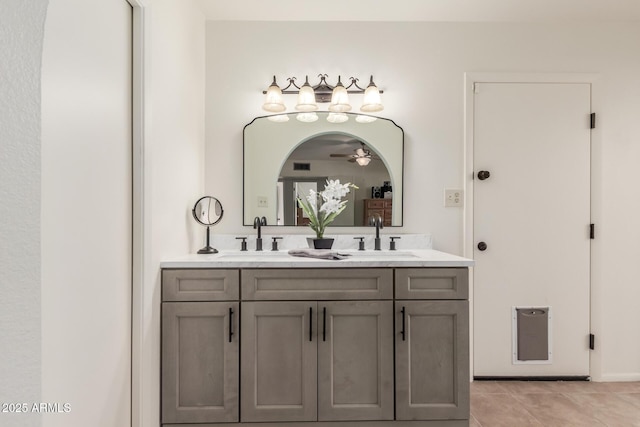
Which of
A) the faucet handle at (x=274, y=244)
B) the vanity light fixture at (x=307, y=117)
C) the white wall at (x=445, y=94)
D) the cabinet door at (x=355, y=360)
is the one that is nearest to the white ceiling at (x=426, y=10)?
the white wall at (x=445, y=94)

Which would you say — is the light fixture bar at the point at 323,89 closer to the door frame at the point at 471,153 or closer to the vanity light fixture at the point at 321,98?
the vanity light fixture at the point at 321,98

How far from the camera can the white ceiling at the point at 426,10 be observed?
2.28 metres

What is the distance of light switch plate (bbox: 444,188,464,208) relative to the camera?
8.11 feet

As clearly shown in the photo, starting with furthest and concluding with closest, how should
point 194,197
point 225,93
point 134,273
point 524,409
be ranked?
1. point 225,93
2. point 194,197
3. point 524,409
4. point 134,273

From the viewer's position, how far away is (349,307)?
1.79m

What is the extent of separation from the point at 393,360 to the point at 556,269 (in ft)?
4.71

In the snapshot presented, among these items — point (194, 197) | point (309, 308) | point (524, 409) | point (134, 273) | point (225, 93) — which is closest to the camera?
point (134, 273)

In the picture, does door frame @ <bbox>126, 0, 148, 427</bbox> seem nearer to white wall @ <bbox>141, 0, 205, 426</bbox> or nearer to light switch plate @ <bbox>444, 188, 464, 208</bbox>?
white wall @ <bbox>141, 0, 205, 426</bbox>

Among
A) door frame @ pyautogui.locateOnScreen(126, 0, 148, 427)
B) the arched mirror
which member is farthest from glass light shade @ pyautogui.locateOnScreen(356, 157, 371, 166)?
door frame @ pyautogui.locateOnScreen(126, 0, 148, 427)

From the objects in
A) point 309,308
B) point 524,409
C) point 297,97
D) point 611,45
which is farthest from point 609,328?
point 297,97

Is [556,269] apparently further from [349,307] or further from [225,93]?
[225,93]

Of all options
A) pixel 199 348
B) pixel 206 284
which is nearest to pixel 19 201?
pixel 206 284

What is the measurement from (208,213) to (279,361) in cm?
93

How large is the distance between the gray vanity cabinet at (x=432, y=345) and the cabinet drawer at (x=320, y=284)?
92 millimetres
